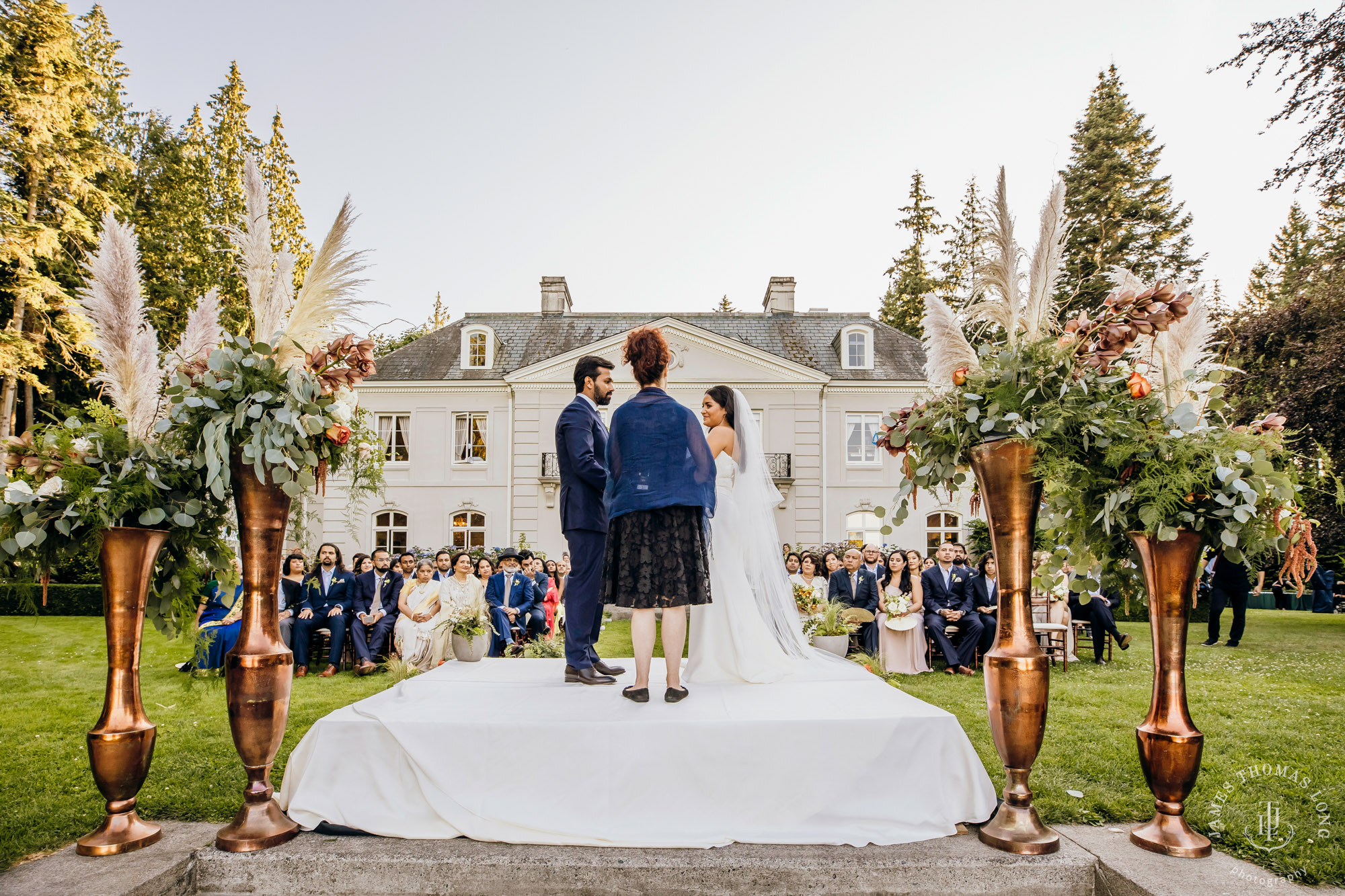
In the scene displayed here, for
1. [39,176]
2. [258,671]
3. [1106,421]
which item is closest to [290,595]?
[258,671]

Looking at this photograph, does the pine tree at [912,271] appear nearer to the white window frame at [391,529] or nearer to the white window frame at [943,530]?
the white window frame at [943,530]

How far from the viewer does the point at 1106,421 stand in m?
3.43

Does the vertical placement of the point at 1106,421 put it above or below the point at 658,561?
above

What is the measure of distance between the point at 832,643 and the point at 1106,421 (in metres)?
5.87

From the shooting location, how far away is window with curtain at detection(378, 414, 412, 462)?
1044 inches

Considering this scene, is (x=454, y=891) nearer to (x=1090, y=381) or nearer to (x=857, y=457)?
(x=1090, y=381)

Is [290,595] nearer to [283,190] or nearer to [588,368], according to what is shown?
[588,368]

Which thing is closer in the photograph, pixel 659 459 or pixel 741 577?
pixel 659 459

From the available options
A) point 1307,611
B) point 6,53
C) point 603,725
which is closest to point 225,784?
point 603,725

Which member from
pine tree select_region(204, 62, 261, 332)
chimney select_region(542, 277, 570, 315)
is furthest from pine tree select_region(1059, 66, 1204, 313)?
pine tree select_region(204, 62, 261, 332)

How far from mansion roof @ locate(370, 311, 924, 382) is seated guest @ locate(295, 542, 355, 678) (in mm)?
16604

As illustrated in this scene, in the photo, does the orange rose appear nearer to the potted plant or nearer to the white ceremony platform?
the white ceremony platform

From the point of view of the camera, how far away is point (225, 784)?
15.0 feet

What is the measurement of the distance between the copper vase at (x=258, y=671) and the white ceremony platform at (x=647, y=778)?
17 cm
